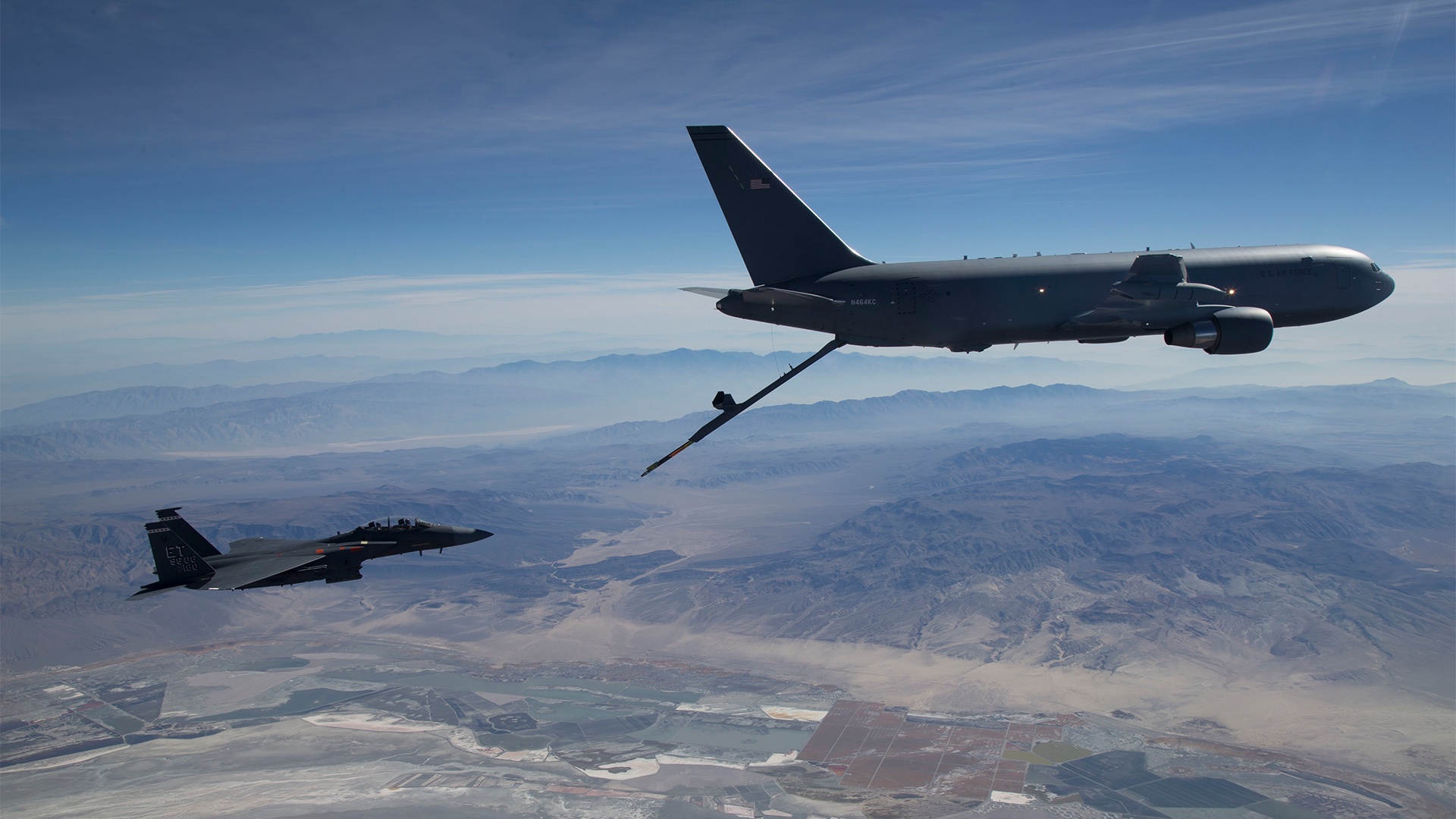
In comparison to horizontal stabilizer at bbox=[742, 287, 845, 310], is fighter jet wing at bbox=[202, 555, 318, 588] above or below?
below

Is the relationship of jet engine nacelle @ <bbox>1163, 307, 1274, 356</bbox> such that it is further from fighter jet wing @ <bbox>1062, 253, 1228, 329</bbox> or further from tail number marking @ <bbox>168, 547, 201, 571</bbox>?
tail number marking @ <bbox>168, 547, 201, 571</bbox>

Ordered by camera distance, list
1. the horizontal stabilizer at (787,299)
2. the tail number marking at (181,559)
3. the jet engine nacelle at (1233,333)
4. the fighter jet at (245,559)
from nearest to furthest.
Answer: the jet engine nacelle at (1233,333) → the horizontal stabilizer at (787,299) → the fighter jet at (245,559) → the tail number marking at (181,559)

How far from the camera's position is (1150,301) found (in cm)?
2309

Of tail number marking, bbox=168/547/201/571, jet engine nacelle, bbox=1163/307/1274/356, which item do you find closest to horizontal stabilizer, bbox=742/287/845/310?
jet engine nacelle, bbox=1163/307/1274/356

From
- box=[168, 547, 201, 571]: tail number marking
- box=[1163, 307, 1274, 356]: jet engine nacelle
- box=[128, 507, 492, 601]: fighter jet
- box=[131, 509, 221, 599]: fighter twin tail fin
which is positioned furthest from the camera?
box=[168, 547, 201, 571]: tail number marking

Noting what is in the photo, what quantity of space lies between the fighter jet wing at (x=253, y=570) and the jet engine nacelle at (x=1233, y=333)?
3180 centimetres

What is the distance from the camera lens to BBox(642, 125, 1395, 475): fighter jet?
915 inches

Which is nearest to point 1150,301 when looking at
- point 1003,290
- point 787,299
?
point 1003,290

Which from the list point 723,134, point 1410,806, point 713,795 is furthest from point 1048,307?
point 1410,806

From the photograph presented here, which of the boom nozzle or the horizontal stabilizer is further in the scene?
the horizontal stabilizer

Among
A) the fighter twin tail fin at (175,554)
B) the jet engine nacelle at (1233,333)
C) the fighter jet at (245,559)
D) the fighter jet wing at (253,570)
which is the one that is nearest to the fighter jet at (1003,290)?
the jet engine nacelle at (1233,333)

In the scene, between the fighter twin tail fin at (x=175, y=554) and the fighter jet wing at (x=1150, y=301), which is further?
the fighter twin tail fin at (x=175, y=554)

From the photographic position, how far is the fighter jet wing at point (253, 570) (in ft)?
89.5

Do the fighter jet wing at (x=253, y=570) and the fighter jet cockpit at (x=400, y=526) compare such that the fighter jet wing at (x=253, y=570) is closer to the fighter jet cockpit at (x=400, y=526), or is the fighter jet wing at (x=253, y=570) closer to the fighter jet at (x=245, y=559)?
the fighter jet at (x=245, y=559)
